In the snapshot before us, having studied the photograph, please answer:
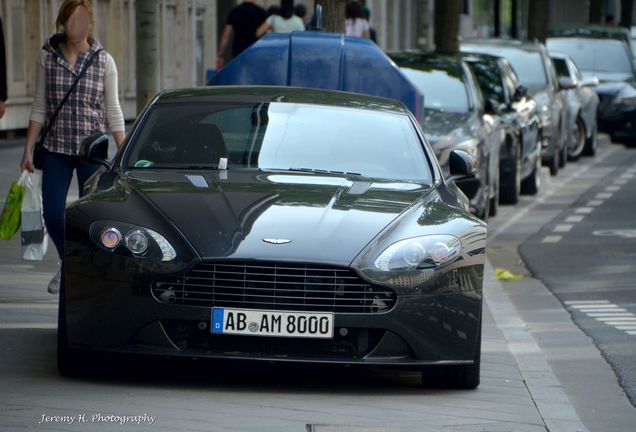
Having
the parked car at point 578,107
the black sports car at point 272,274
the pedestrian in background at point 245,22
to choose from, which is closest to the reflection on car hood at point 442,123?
the pedestrian in background at point 245,22

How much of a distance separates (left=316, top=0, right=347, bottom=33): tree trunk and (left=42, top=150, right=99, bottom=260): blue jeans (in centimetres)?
761

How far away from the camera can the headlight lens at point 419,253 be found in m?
7.50

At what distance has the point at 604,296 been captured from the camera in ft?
40.5

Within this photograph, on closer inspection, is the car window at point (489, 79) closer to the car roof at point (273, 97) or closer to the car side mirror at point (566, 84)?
the car side mirror at point (566, 84)

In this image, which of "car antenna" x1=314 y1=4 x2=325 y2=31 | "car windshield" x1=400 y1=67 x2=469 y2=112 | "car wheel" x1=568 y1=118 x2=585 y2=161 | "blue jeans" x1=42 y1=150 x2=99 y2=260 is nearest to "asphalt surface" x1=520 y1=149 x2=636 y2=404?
"car windshield" x1=400 y1=67 x2=469 y2=112

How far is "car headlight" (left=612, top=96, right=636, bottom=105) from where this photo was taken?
101 feet

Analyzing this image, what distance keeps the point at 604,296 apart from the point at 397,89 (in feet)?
11.9

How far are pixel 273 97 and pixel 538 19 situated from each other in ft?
92.8

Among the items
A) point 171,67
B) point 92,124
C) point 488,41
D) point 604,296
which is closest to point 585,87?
point 488,41

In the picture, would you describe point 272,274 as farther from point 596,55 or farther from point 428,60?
point 596,55

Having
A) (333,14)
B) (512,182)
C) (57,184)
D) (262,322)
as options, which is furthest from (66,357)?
(512,182)

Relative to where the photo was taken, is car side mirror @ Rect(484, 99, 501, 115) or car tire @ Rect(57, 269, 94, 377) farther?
car side mirror @ Rect(484, 99, 501, 115)

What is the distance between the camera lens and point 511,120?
19.3 m

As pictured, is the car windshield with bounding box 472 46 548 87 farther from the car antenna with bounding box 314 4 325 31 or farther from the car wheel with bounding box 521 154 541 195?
the car antenna with bounding box 314 4 325 31
